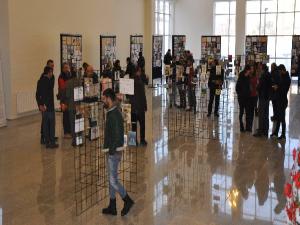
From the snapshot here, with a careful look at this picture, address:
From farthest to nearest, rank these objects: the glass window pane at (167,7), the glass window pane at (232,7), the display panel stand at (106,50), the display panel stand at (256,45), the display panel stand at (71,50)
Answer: the glass window pane at (232,7), the glass window pane at (167,7), the display panel stand at (256,45), the display panel stand at (106,50), the display panel stand at (71,50)

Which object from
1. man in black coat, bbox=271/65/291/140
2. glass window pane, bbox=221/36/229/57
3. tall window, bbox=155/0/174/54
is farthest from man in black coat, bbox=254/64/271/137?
glass window pane, bbox=221/36/229/57

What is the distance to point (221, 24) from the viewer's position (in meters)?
28.0

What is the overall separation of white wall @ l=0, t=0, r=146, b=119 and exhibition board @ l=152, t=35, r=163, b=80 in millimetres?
4277

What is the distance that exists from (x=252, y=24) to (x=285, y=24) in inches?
77.0

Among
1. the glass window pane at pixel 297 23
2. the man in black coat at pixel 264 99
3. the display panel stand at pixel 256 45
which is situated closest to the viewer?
the man in black coat at pixel 264 99

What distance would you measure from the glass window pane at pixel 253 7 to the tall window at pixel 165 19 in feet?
15.7

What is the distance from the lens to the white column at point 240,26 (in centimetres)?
2603

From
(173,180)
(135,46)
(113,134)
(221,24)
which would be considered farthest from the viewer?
(221,24)

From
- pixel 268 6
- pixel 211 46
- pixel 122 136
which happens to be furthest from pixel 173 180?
pixel 268 6

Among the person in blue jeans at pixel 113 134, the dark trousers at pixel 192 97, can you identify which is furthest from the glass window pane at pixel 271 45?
the person in blue jeans at pixel 113 134

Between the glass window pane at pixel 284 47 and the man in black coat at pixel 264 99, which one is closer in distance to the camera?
the man in black coat at pixel 264 99

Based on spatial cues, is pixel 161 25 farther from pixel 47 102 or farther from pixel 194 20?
pixel 47 102

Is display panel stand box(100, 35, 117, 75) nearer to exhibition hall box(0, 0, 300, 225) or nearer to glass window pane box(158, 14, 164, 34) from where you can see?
exhibition hall box(0, 0, 300, 225)

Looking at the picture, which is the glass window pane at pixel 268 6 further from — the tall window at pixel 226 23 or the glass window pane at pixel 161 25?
the glass window pane at pixel 161 25
